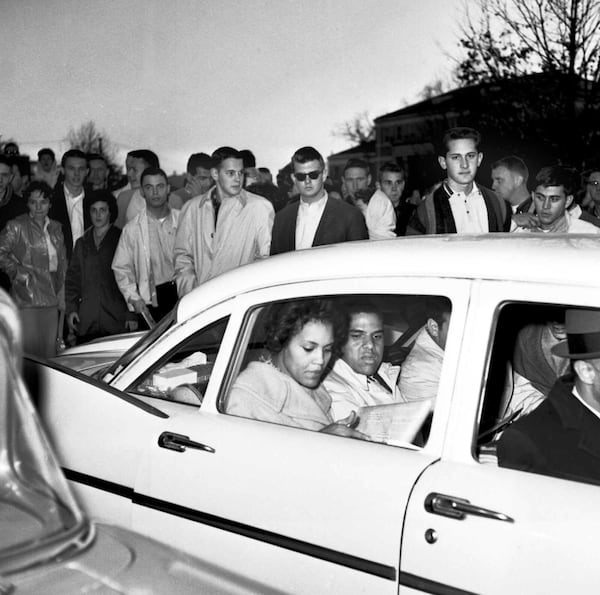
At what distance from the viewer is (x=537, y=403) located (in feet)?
9.40

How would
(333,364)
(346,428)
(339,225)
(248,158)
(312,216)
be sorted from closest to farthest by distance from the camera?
(346,428) < (333,364) < (339,225) < (312,216) < (248,158)

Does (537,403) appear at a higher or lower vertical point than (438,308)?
lower

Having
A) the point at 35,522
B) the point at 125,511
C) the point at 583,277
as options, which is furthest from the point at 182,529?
the point at 583,277

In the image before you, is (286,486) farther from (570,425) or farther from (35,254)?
(35,254)

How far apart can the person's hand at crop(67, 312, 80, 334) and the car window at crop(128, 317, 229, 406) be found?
Answer: 5345 mm

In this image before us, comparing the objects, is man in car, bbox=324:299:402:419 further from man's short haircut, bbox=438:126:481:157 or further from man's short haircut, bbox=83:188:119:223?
man's short haircut, bbox=83:188:119:223

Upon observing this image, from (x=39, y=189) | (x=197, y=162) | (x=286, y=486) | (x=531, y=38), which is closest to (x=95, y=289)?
(x=39, y=189)

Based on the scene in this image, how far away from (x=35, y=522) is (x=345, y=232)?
5.33 meters

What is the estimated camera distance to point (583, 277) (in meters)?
2.31

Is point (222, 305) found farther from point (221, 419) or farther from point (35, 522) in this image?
point (35, 522)

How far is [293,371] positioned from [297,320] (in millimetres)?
192

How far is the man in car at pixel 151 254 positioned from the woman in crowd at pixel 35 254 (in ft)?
2.84

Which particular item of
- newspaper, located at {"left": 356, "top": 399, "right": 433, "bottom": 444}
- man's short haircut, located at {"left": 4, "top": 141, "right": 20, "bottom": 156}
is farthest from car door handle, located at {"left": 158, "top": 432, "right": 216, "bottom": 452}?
man's short haircut, located at {"left": 4, "top": 141, "right": 20, "bottom": 156}

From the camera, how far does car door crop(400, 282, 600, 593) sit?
6.89 ft
